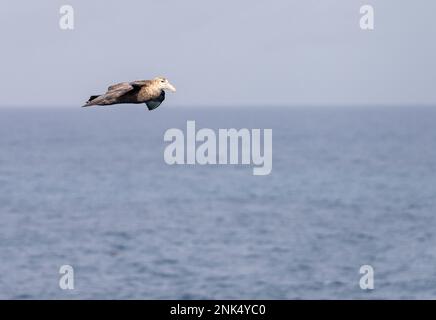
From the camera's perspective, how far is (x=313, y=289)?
111 meters

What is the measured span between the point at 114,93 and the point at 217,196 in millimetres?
176484

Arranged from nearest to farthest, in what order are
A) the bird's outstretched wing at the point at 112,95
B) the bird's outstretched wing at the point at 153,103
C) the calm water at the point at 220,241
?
the bird's outstretched wing at the point at 112,95 → the bird's outstretched wing at the point at 153,103 → the calm water at the point at 220,241

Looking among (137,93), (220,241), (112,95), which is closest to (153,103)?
(137,93)

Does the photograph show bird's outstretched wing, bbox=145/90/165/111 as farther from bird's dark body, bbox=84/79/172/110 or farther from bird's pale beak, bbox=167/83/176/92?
bird's pale beak, bbox=167/83/176/92

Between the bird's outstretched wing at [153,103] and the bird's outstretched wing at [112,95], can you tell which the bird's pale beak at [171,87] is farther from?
the bird's outstretched wing at [112,95]

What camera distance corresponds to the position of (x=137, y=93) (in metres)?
12.2

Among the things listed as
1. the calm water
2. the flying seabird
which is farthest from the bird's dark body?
the calm water

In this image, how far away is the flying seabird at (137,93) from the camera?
11914mm

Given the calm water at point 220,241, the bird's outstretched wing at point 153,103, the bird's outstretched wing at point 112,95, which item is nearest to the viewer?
the bird's outstretched wing at point 112,95

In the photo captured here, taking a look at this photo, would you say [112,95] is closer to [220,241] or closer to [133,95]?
[133,95]

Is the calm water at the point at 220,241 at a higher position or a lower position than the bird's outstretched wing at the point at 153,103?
higher

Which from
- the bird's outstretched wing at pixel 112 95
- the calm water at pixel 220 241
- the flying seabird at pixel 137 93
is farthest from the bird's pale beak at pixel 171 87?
the calm water at pixel 220 241

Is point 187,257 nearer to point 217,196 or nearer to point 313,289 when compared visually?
point 313,289
